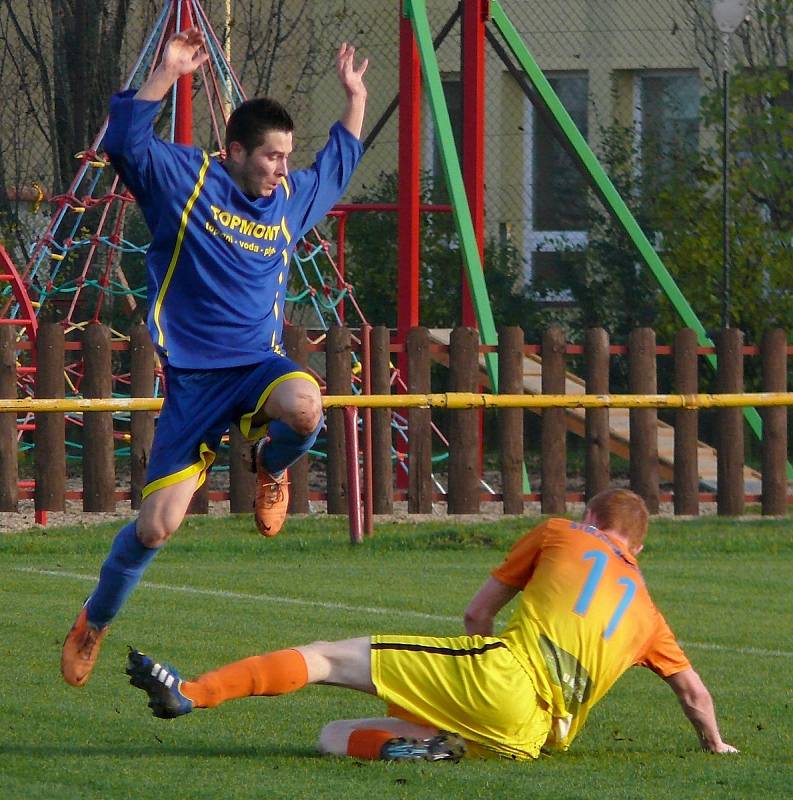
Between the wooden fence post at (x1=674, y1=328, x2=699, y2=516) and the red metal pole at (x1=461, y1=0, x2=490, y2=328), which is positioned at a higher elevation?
the red metal pole at (x1=461, y1=0, x2=490, y2=328)

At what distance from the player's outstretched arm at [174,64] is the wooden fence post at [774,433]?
8.98m

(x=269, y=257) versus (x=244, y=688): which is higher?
(x=269, y=257)

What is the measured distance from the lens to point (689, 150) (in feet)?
66.1

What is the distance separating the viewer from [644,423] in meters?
14.5

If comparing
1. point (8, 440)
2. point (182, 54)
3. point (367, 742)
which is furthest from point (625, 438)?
point (367, 742)

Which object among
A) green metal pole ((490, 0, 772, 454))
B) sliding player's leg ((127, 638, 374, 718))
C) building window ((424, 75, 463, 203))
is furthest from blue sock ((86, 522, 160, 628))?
building window ((424, 75, 463, 203))

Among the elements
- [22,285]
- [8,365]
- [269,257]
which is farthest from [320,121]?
[269,257]

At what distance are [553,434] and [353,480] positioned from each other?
270 cm

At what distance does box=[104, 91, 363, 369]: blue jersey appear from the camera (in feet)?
21.2

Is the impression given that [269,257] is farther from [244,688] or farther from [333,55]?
[333,55]

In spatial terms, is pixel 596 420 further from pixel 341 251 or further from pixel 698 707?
pixel 698 707

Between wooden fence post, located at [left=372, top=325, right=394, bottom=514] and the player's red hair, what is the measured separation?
7.63 metres

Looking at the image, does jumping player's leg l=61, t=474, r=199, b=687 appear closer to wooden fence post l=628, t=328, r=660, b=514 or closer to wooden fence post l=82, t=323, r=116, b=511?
wooden fence post l=82, t=323, r=116, b=511

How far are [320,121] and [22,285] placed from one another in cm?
799
